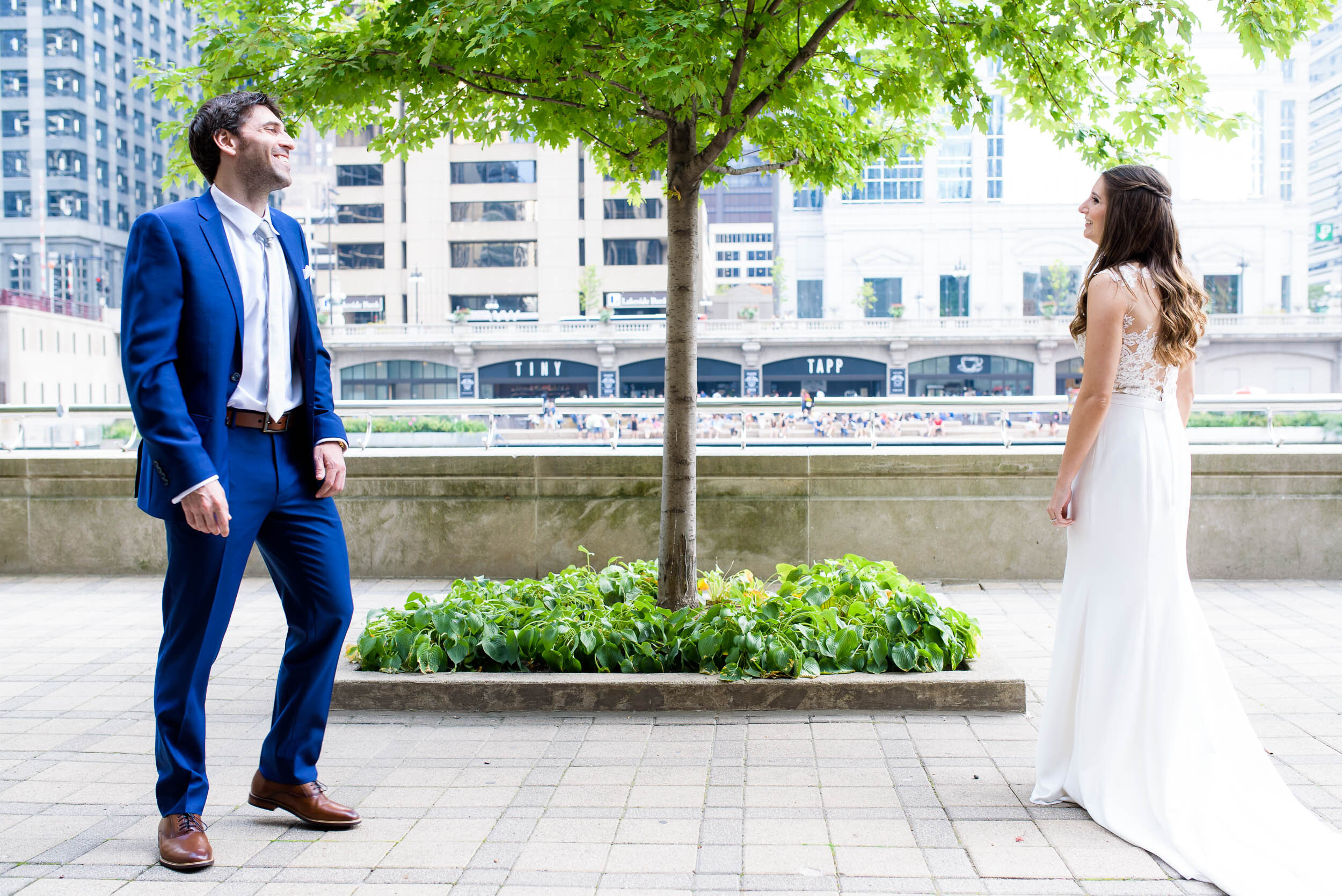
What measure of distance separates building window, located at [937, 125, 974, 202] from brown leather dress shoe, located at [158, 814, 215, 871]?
9346 centimetres

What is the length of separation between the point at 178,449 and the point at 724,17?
8.80 feet

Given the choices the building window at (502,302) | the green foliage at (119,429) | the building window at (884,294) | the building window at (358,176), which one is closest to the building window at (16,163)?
the building window at (358,176)

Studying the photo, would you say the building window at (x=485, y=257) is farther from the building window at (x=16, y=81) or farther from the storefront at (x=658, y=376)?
the building window at (x=16, y=81)

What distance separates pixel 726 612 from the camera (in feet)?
15.0

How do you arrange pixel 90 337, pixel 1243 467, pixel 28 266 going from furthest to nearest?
pixel 28 266 → pixel 90 337 → pixel 1243 467

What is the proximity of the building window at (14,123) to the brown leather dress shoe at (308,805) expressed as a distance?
10656 cm

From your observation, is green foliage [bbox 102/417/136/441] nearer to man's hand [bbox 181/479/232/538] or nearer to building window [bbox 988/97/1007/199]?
man's hand [bbox 181/479/232/538]

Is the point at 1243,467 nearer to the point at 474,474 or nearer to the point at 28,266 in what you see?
the point at 474,474

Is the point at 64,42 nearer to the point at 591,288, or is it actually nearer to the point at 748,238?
the point at 591,288

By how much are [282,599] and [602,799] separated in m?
1.21

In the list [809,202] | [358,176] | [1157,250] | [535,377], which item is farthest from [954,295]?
[1157,250]

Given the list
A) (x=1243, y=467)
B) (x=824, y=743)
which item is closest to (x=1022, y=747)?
(x=824, y=743)

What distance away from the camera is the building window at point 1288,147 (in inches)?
3853

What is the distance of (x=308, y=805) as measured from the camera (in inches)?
125
